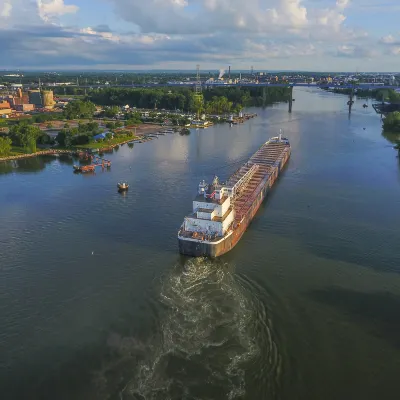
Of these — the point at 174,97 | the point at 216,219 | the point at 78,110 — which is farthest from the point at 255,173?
the point at 174,97

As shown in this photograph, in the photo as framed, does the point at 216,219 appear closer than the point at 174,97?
Yes

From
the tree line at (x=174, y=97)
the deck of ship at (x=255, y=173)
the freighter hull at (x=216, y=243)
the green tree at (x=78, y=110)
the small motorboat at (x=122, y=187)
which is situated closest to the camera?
the freighter hull at (x=216, y=243)

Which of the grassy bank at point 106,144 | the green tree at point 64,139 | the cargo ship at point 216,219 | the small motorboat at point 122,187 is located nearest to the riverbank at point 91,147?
the grassy bank at point 106,144

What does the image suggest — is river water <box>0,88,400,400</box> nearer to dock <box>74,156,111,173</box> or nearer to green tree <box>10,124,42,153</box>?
dock <box>74,156,111,173</box>

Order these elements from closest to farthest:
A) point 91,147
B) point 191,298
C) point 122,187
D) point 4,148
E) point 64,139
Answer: point 191,298
point 122,187
point 4,148
point 64,139
point 91,147

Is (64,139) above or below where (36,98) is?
below

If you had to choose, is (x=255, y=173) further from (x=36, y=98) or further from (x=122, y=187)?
(x=36, y=98)

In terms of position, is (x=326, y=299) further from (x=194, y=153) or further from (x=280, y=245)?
(x=194, y=153)

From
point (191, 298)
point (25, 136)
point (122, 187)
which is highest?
point (25, 136)

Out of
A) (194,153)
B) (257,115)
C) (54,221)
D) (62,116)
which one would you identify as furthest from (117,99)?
(54,221)

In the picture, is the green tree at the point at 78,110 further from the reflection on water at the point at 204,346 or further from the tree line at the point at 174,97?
the reflection on water at the point at 204,346
